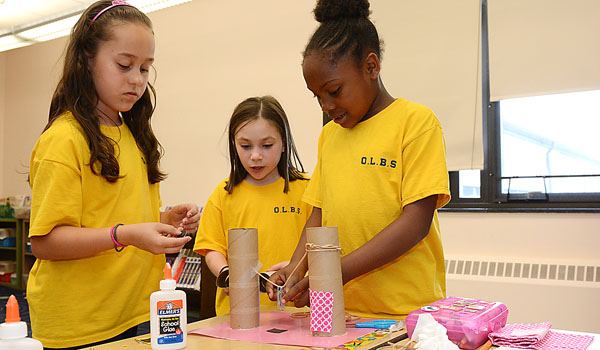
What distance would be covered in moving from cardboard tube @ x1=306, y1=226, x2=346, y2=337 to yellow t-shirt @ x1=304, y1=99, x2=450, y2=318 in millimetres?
223

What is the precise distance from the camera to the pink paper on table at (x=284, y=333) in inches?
37.0

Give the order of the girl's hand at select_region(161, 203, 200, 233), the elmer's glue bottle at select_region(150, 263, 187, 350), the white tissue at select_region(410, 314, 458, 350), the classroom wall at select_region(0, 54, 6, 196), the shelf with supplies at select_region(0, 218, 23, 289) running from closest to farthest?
1. the white tissue at select_region(410, 314, 458, 350)
2. the elmer's glue bottle at select_region(150, 263, 187, 350)
3. the girl's hand at select_region(161, 203, 200, 233)
4. the shelf with supplies at select_region(0, 218, 23, 289)
5. the classroom wall at select_region(0, 54, 6, 196)

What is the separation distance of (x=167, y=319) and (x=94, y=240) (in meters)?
0.33

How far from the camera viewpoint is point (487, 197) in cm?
306

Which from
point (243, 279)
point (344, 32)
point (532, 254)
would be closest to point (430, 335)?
point (243, 279)

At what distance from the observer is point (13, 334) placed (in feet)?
2.28

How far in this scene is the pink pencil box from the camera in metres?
0.88

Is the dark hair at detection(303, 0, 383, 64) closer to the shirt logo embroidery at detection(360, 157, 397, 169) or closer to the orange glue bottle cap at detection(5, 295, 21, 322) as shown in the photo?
the shirt logo embroidery at detection(360, 157, 397, 169)

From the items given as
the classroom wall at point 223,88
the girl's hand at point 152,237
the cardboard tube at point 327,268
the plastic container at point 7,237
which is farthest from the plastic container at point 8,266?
the cardboard tube at point 327,268

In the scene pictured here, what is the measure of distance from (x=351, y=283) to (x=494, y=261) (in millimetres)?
1949

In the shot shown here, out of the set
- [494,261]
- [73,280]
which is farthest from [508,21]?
[73,280]

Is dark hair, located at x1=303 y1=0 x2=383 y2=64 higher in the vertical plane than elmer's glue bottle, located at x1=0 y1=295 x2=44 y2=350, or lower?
higher

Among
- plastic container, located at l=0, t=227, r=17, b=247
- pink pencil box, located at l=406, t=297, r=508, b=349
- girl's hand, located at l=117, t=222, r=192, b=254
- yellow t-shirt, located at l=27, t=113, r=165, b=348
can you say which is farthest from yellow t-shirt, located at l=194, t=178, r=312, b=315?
plastic container, located at l=0, t=227, r=17, b=247

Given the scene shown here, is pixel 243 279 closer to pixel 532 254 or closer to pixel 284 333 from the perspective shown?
pixel 284 333
